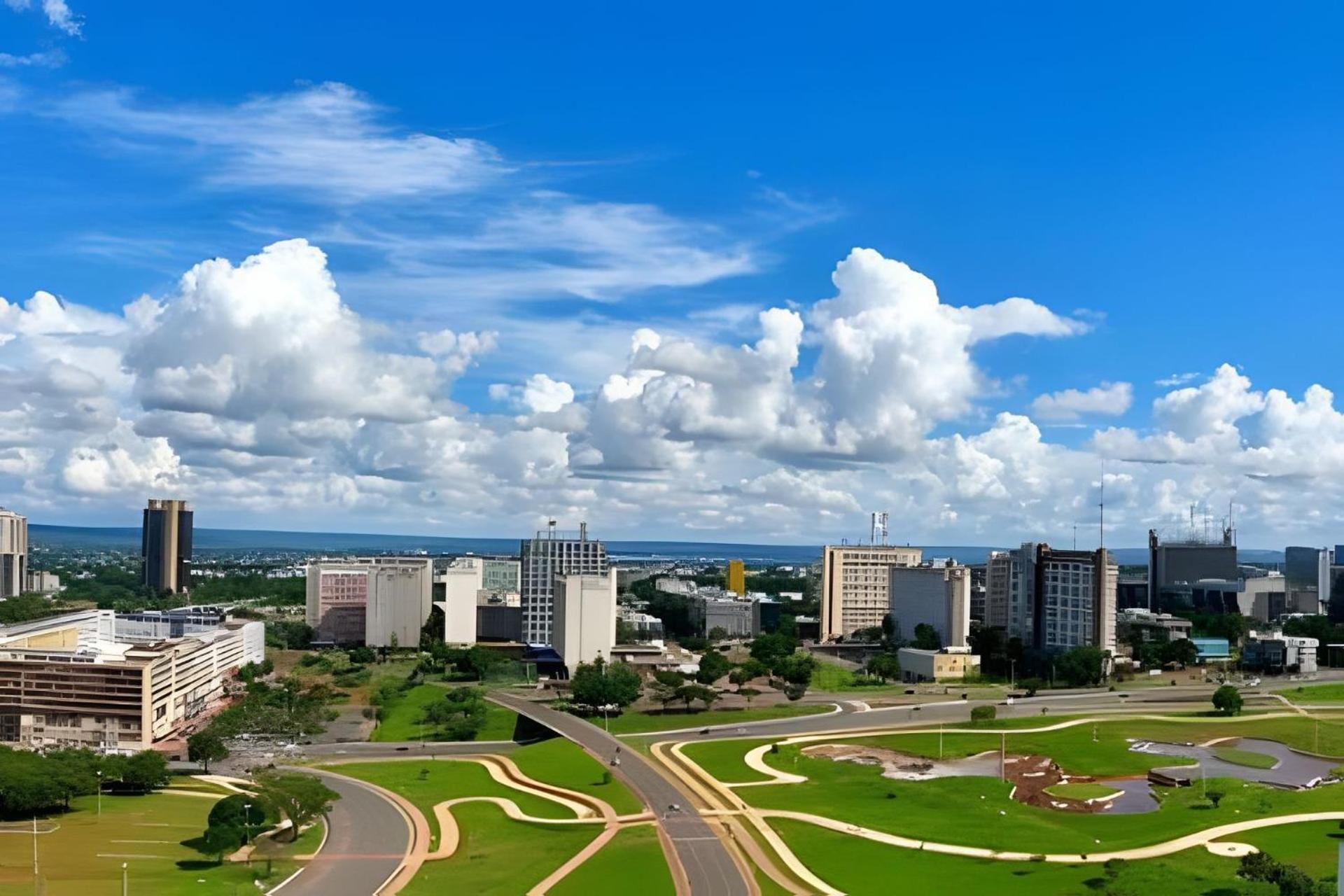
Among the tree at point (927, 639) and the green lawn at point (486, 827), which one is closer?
the green lawn at point (486, 827)

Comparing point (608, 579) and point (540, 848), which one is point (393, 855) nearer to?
point (540, 848)

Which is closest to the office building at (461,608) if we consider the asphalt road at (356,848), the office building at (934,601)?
the office building at (934,601)

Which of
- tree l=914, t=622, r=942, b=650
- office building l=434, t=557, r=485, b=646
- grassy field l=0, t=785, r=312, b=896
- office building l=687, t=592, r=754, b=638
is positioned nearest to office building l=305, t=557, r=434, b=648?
office building l=434, t=557, r=485, b=646

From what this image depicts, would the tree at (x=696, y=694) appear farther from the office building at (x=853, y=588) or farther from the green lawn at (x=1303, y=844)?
the office building at (x=853, y=588)

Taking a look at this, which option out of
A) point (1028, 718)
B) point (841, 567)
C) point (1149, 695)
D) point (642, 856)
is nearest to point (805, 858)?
point (642, 856)

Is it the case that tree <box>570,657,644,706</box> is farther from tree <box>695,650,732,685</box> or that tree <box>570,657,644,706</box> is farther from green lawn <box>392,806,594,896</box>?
green lawn <box>392,806,594,896</box>

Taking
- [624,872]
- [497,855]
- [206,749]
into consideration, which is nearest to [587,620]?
[206,749]
